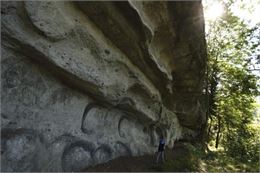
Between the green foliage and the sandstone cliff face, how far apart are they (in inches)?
383

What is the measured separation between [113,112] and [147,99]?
2.20m

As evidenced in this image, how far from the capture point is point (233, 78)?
19.2 meters

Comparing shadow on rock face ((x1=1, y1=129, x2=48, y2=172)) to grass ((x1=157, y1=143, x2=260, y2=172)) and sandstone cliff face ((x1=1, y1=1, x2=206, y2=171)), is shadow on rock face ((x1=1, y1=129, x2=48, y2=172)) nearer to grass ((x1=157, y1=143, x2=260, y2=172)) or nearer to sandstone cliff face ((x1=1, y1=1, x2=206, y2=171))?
sandstone cliff face ((x1=1, y1=1, x2=206, y2=171))

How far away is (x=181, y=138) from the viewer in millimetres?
17188

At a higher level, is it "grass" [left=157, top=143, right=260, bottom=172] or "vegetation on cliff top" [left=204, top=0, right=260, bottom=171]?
"vegetation on cliff top" [left=204, top=0, right=260, bottom=171]

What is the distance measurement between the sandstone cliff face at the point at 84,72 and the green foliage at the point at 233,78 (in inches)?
383

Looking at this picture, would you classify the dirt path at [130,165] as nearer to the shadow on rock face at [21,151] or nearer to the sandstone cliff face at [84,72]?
the sandstone cliff face at [84,72]

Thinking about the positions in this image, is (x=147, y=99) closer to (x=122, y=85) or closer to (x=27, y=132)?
(x=122, y=85)

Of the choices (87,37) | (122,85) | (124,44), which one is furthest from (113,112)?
(87,37)

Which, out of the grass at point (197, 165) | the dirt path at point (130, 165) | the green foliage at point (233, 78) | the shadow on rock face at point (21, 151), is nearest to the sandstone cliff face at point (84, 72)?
the shadow on rock face at point (21, 151)

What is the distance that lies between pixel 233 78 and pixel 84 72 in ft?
A: 53.5

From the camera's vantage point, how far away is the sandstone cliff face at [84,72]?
5.36 metres

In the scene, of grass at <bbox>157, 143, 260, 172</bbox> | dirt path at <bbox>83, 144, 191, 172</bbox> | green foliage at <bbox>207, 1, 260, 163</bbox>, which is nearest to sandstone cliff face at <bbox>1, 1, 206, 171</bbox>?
dirt path at <bbox>83, 144, 191, 172</bbox>

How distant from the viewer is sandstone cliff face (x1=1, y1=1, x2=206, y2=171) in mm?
5359
